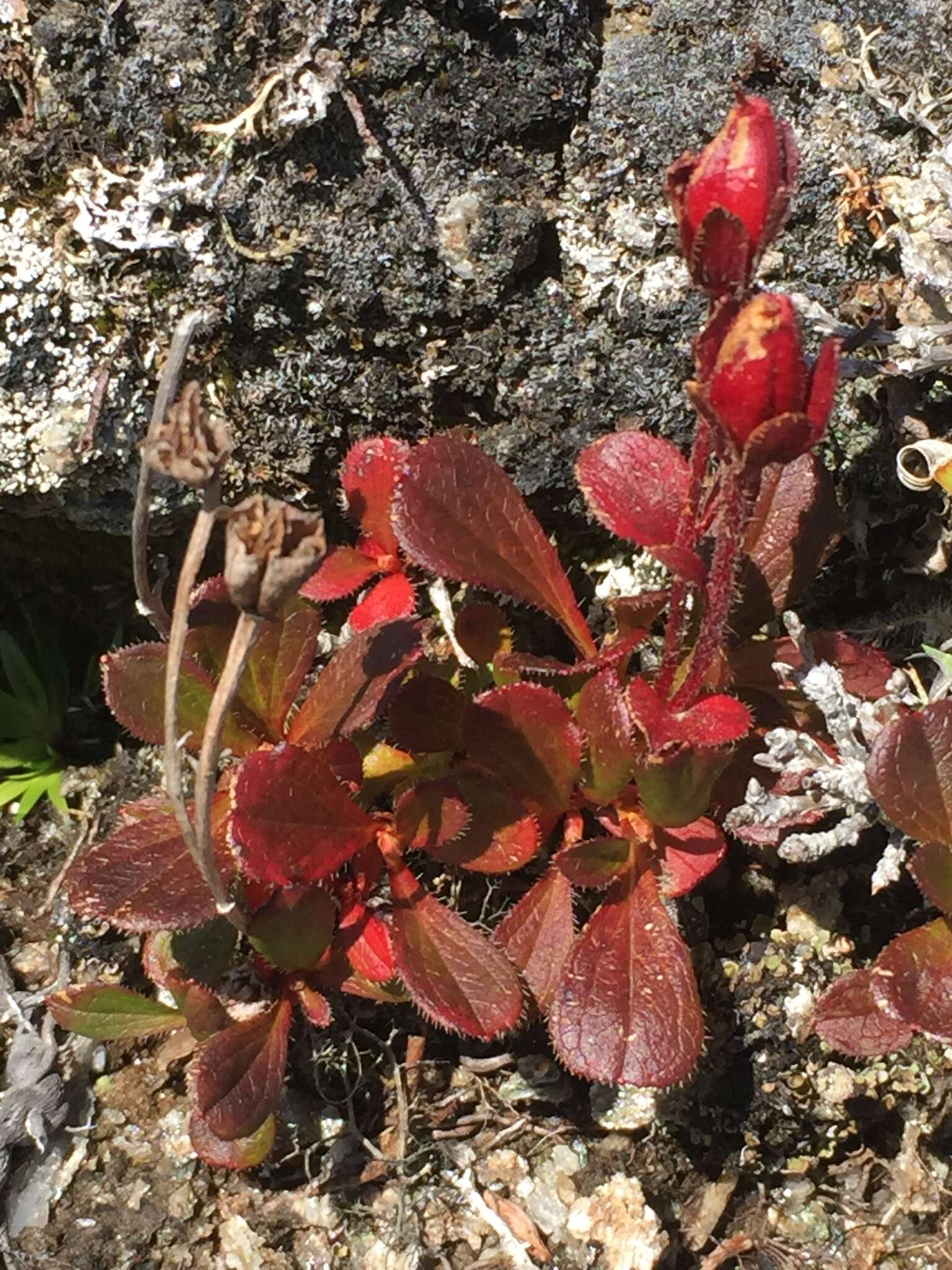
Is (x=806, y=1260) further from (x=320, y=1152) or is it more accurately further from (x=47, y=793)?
(x=47, y=793)

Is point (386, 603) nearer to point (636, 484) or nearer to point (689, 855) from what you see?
point (636, 484)

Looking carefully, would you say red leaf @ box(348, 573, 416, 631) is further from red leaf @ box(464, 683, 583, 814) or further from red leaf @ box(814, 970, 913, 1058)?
red leaf @ box(814, 970, 913, 1058)

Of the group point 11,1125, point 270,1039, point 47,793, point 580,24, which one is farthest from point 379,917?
point 580,24

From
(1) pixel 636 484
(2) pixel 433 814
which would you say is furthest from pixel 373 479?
(2) pixel 433 814

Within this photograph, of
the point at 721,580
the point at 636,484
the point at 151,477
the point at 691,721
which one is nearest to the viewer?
the point at 151,477

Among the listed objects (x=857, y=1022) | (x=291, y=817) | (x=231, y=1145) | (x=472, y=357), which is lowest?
(x=857, y=1022)

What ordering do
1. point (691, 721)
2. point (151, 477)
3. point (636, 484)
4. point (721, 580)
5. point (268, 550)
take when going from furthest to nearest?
point (636, 484) < point (691, 721) < point (721, 580) < point (151, 477) < point (268, 550)
